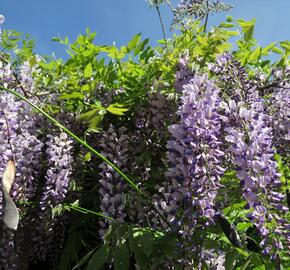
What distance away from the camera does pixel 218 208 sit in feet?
7.10

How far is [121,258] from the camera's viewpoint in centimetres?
212

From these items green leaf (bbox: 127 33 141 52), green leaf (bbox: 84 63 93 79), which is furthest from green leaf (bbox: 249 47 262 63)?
green leaf (bbox: 84 63 93 79)

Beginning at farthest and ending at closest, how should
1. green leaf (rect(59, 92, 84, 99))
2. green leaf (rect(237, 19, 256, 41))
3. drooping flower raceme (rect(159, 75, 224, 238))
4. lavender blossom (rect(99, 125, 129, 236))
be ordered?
green leaf (rect(59, 92, 84, 99)) < green leaf (rect(237, 19, 256, 41)) < lavender blossom (rect(99, 125, 129, 236)) < drooping flower raceme (rect(159, 75, 224, 238))

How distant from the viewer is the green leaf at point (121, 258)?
6.85 feet

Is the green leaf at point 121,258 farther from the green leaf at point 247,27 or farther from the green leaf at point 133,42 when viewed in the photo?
the green leaf at point 247,27

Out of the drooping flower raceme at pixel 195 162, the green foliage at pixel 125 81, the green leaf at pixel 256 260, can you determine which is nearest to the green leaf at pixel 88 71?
the green foliage at pixel 125 81

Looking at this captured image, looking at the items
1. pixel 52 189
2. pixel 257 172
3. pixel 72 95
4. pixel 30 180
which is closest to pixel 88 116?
pixel 72 95

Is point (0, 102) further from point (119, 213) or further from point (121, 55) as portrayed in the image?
point (119, 213)

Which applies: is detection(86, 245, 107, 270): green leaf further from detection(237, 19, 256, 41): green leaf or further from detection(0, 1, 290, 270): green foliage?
detection(237, 19, 256, 41): green leaf

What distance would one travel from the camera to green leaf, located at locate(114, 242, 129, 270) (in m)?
2.09

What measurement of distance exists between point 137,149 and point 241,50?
911 millimetres

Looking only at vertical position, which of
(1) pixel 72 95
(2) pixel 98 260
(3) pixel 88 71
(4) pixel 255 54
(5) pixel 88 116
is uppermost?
(4) pixel 255 54

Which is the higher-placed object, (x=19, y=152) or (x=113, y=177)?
(x=19, y=152)

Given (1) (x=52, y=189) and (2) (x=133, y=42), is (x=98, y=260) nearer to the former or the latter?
(1) (x=52, y=189)
